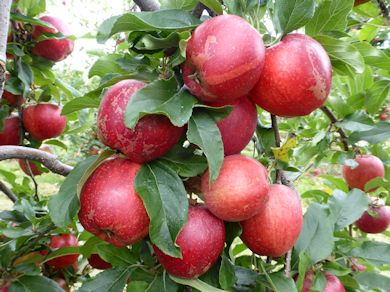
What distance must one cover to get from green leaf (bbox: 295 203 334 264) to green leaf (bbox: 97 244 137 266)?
0.42 m

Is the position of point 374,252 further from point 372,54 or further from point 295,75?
point 295,75

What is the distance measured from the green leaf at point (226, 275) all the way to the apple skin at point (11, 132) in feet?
3.72

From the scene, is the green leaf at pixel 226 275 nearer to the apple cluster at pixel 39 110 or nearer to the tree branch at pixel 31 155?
the tree branch at pixel 31 155

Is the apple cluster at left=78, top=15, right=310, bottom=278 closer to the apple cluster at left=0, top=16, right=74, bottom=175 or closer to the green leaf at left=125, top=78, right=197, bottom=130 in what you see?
the green leaf at left=125, top=78, right=197, bottom=130

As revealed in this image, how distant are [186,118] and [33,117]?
1133 millimetres

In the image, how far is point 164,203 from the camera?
73cm

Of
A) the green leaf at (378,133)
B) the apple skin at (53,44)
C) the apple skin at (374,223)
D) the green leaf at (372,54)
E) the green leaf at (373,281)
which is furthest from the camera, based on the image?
the apple skin at (374,223)

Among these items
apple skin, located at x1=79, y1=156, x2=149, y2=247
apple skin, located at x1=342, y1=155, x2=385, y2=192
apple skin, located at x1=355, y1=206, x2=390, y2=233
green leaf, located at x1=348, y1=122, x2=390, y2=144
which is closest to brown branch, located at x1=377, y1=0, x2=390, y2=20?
green leaf, located at x1=348, y1=122, x2=390, y2=144

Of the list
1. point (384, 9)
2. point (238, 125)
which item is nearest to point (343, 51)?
point (238, 125)

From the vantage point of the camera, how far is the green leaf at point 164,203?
71cm

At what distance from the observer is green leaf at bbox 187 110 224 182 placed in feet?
2.23

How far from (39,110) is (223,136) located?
42.7 inches

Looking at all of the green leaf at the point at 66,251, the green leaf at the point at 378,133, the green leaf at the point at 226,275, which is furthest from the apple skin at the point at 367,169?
the green leaf at the point at 66,251

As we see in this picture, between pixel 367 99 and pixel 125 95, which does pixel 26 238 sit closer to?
pixel 125 95
